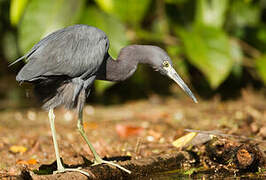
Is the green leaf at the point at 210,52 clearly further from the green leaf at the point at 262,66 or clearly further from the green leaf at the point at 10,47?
the green leaf at the point at 10,47

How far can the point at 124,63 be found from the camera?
13.8 feet

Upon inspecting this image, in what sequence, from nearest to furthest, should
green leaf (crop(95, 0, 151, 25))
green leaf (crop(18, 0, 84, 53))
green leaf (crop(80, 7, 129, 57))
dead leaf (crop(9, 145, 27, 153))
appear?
dead leaf (crop(9, 145, 27, 153)) < green leaf (crop(18, 0, 84, 53)) < green leaf (crop(80, 7, 129, 57)) < green leaf (crop(95, 0, 151, 25))

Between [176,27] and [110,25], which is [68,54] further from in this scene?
[176,27]

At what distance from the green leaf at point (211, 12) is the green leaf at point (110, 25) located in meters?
1.30

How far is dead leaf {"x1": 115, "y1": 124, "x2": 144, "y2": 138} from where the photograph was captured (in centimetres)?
541

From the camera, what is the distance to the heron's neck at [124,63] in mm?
4129

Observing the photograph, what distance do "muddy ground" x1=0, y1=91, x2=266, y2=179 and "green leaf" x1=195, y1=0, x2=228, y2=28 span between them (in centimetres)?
133

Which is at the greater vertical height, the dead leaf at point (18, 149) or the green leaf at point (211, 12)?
the green leaf at point (211, 12)

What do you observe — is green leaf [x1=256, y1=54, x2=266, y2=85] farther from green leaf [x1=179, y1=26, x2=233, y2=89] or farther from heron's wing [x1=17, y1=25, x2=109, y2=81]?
heron's wing [x1=17, y1=25, x2=109, y2=81]

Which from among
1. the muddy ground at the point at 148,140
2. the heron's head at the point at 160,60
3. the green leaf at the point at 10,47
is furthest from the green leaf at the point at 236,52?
the green leaf at the point at 10,47

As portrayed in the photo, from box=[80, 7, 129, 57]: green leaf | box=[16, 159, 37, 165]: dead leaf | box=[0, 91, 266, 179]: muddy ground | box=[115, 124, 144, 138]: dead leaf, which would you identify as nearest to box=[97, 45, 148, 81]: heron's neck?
box=[0, 91, 266, 179]: muddy ground

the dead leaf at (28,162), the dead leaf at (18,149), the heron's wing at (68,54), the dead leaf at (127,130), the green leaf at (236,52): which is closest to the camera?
the heron's wing at (68,54)

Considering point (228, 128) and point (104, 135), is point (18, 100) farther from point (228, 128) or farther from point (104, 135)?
point (228, 128)

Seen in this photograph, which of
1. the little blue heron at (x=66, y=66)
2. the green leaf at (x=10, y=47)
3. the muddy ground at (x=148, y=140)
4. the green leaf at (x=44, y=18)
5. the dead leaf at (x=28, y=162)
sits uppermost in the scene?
the green leaf at (x=44, y=18)
